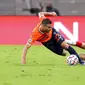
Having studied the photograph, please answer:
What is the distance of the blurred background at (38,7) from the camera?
21.0 meters

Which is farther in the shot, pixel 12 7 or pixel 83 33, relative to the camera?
pixel 12 7

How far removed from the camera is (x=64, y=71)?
41.3ft

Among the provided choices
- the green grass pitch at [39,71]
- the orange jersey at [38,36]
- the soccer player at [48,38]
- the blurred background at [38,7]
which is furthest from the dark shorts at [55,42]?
the blurred background at [38,7]

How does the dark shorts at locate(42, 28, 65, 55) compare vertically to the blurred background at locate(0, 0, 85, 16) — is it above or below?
above

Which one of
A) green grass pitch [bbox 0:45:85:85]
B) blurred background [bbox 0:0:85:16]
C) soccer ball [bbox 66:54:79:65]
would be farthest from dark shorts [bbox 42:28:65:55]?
blurred background [bbox 0:0:85:16]

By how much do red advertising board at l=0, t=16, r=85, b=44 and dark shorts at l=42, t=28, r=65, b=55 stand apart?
15.7 feet

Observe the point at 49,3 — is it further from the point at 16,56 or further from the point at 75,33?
the point at 16,56

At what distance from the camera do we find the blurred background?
21031mm

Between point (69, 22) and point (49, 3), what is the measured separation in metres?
2.12

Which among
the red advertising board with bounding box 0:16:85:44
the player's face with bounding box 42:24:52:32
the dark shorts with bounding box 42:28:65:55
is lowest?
the red advertising board with bounding box 0:16:85:44

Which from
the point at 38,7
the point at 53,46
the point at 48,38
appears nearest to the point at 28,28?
the point at 38,7

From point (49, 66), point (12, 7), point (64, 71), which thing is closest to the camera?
point (64, 71)

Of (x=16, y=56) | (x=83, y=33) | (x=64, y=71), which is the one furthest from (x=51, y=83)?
(x=83, y=33)

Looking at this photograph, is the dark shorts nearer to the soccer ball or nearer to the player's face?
the player's face
